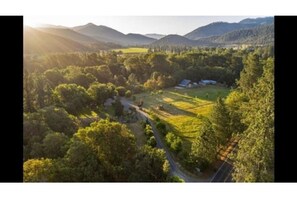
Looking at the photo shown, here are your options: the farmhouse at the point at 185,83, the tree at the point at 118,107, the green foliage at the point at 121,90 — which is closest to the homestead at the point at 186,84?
the farmhouse at the point at 185,83

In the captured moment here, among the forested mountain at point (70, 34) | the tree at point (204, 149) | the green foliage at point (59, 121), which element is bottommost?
the tree at point (204, 149)

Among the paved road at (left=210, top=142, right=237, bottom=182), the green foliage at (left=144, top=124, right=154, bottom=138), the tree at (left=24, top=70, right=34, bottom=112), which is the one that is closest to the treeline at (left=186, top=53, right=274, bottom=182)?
the paved road at (left=210, top=142, right=237, bottom=182)

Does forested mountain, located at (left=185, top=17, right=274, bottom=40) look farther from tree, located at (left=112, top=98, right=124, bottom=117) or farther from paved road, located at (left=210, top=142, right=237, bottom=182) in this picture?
paved road, located at (left=210, top=142, right=237, bottom=182)

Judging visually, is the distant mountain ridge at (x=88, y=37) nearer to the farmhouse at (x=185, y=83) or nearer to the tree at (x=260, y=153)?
the farmhouse at (x=185, y=83)

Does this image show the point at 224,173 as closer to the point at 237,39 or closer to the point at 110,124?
the point at 110,124

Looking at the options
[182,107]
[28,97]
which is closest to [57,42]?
[28,97]

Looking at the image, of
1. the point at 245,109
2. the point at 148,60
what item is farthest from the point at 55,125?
the point at 148,60
